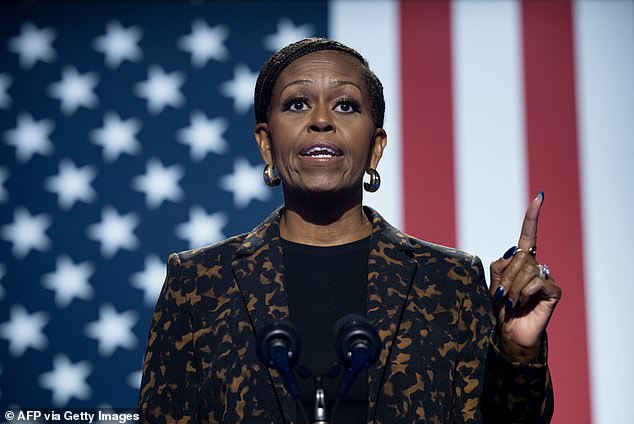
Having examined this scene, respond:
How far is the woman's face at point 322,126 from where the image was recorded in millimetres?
1489

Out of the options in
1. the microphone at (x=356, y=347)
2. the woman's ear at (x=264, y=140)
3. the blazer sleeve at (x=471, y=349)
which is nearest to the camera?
the microphone at (x=356, y=347)

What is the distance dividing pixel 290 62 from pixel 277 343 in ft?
2.74

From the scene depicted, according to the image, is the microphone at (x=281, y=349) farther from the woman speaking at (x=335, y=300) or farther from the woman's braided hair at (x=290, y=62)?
the woman's braided hair at (x=290, y=62)

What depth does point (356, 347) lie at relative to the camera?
3.03 ft

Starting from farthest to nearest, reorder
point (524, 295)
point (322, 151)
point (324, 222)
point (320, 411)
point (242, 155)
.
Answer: point (242, 155) → point (324, 222) → point (322, 151) → point (524, 295) → point (320, 411)

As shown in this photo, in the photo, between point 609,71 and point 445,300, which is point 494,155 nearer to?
point 609,71

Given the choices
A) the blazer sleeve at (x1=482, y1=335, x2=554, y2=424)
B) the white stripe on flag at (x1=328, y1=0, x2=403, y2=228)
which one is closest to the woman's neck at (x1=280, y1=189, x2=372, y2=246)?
the blazer sleeve at (x1=482, y1=335, x2=554, y2=424)

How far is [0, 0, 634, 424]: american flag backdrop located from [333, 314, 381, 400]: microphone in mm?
1736

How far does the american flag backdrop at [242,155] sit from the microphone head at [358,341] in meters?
1.74

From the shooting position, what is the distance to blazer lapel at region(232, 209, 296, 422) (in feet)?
4.46

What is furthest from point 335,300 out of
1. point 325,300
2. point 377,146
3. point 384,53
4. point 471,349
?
point 384,53

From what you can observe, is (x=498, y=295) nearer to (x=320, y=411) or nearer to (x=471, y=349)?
(x=471, y=349)

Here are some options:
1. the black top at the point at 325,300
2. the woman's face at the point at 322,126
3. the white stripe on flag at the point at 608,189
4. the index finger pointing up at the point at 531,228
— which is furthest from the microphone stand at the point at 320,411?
the white stripe on flag at the point at 608,189

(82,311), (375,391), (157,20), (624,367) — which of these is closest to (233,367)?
(375,391)
